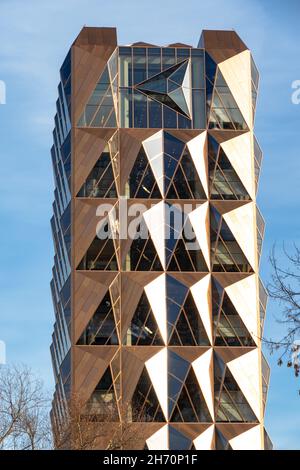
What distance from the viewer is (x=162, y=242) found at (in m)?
87.4

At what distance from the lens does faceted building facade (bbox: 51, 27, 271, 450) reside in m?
84.8

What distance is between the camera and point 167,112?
297 feet

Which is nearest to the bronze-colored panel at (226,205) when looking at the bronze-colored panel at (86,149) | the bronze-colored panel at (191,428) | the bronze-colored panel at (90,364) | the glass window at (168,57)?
the bronze-colored panel at (86,149)

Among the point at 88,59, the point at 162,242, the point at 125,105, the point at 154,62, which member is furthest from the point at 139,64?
the point at 162,242

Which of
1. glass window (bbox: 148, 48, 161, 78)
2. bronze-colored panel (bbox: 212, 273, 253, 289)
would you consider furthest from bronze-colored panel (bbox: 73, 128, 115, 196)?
bronze-colored panel (bbox: 212, 273, 253, 289)

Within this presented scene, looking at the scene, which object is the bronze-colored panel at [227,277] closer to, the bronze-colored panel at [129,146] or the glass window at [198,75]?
the bronze-colored panel at [129,146]

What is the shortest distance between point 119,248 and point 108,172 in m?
5.41

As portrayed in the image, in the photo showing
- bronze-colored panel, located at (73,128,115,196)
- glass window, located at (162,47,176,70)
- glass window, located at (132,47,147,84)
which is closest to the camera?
bronze-colored panel, located at (73,128,115,196)

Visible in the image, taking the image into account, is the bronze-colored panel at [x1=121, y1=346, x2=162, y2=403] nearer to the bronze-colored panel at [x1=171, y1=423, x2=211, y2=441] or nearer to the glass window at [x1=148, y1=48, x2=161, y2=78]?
the bronze-colored panel at [x1=171, y1=423, x2=211, y2=441]

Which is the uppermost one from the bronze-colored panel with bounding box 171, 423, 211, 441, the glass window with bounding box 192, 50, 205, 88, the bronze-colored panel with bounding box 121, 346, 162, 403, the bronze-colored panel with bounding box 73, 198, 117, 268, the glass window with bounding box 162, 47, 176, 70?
the glass window with bounding box 162, 47, 176, 70

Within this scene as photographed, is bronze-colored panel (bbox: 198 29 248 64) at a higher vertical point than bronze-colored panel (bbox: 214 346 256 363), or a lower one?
higher

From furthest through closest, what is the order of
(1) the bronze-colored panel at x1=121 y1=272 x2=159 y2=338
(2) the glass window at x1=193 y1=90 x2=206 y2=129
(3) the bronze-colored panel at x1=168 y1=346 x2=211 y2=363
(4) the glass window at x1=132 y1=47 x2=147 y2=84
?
(4) the glass window at x1=132 y1=47 x2=147 y2=84 → (2) the glass window at x1=193 y1=90 x2=206 y2=129 → (1) the bronze-colored panel at x1=121 y1=272 x2=159 y2=338 → (3) the bronze-colored panel at x1=168 y1=346 x2=211 y2=363
